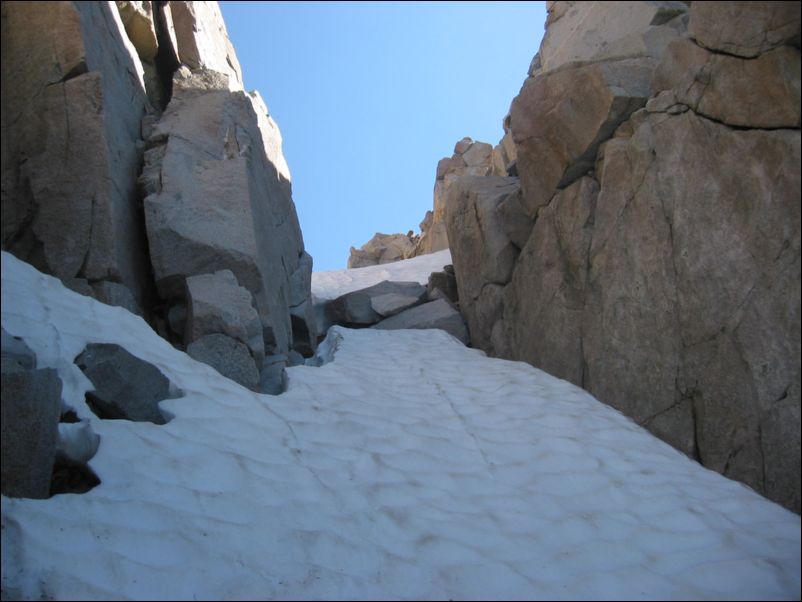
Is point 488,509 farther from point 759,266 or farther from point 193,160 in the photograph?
point 193,160

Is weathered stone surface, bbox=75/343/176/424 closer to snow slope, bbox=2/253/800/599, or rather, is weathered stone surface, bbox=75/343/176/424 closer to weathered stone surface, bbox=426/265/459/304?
snow slope, bbox=2/253/800/599

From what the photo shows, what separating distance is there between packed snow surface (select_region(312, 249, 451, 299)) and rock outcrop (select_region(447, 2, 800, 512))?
4.76 m

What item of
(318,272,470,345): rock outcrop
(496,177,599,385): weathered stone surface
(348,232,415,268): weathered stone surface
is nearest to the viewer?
(496,177,599,385): weathered stone surface

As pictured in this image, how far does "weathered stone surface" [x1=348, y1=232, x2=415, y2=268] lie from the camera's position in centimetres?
2627

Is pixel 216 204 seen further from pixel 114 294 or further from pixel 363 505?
pixel 363 505

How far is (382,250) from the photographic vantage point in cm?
2673

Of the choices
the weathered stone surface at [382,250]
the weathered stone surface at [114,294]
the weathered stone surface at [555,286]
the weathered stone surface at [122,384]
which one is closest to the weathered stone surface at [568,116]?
the weathered stone surface at [555,286]

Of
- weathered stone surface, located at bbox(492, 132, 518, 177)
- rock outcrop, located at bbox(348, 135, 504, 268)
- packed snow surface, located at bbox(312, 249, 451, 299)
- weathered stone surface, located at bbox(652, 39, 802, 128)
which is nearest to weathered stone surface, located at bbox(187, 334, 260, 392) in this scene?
weathered stone surface, located at bbox(652, 39, 802, 128)

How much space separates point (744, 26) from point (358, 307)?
24.9 ft

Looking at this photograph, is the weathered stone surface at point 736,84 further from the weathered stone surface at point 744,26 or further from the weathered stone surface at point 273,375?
the weathered stone surface at point 273,375

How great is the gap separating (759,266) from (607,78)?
8.89 feet

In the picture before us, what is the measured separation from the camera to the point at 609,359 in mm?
6297

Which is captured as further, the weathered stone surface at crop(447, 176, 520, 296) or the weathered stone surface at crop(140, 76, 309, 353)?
the weathered stone surface at crop(447, 176, 520, 296)

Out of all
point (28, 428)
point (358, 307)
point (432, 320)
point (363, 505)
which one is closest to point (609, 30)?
point (432, 320)
